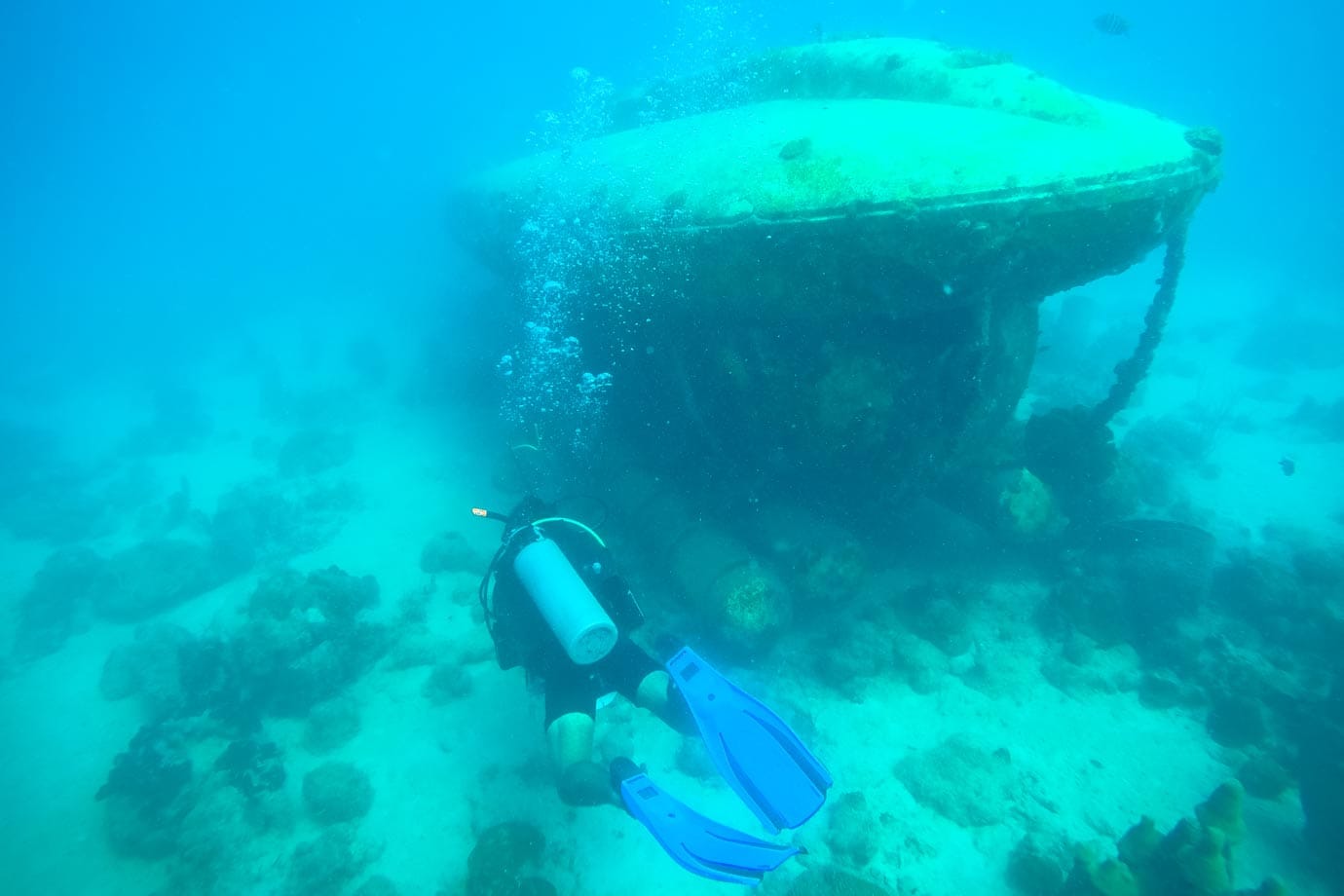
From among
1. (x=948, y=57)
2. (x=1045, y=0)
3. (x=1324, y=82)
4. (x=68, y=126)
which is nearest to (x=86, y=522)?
(x=948, y=57)

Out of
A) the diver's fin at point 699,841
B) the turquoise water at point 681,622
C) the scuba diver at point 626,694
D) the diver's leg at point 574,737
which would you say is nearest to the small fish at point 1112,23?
the turquoise water at point 681,622

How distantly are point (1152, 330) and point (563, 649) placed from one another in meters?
6.84

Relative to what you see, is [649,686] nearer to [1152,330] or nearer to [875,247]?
[875,247]

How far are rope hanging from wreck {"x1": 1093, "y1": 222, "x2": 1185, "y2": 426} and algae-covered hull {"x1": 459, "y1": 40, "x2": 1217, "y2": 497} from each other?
3.75ft

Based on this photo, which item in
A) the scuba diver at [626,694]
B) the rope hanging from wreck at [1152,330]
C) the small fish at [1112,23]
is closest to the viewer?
the scuba diver at [626,694]

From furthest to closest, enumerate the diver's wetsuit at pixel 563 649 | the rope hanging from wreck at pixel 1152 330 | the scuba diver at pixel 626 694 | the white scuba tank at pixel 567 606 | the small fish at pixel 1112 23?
1. the small fish at pixel 1112 23
2. the rope hanging from wreck at pixel 1152 330
3. the diver's wetsuit at pixel 563 649
4. the white scuba tank at pixel 567 606
5. the scuba diver at pixel 626 694

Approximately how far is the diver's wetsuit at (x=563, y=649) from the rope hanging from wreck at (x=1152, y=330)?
5.88 meters

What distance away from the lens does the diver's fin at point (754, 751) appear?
4336 millimetres

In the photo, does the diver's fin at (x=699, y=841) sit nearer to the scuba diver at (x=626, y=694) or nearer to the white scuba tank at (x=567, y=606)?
the scuba diver at (x=626, y=694)

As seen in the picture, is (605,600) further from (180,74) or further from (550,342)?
(180,74)

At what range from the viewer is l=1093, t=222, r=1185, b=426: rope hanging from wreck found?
5871 millimetres

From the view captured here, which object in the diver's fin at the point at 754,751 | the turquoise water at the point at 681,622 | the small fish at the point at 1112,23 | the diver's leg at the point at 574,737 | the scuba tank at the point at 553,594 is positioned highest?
the small fish at the point at 1112,23

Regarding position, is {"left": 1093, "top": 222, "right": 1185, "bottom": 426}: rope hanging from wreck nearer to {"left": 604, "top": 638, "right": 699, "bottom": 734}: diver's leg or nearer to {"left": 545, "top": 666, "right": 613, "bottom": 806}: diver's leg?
{"left": 604, "top": 638, "right": 699, "bottom": 734}: diver's leg

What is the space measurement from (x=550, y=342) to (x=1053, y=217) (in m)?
6.37
